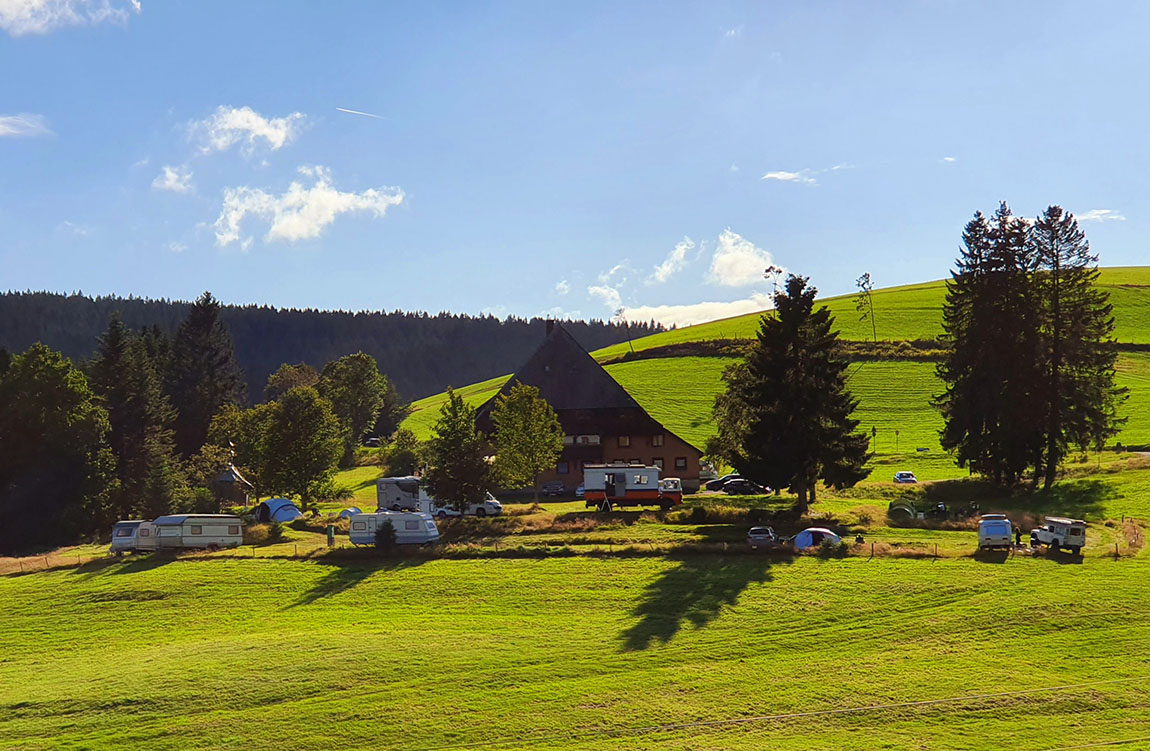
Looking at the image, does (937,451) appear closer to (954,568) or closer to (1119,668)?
(954,568)

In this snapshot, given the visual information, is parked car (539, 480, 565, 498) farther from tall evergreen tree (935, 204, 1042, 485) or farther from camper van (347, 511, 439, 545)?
tall evergreen tree (935, 204, 1042, 485)

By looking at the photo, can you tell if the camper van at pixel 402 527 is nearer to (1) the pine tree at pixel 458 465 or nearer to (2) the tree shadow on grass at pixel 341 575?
(2) the tree shadow on grass at pixel 341 575

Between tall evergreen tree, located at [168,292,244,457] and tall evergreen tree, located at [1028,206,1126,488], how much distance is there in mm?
88284

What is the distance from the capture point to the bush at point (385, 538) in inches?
1943

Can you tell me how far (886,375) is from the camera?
11212 cm

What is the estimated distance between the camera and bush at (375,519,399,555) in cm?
4934

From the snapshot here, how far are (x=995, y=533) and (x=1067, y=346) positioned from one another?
996 inches

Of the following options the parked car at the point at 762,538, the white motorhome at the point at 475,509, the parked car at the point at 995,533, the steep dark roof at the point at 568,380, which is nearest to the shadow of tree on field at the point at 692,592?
the parked car at the point at 762,538

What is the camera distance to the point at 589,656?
32.8 m

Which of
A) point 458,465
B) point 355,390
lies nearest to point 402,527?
point 458,465

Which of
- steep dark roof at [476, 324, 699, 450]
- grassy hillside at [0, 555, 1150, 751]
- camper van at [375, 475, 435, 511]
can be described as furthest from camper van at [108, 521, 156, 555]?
steep dark roof at [476, 324, 699, 450]

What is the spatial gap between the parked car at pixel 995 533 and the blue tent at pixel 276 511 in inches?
1788

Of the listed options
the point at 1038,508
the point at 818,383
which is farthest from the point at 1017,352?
the point at 818,383

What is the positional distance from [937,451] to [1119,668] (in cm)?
5651
